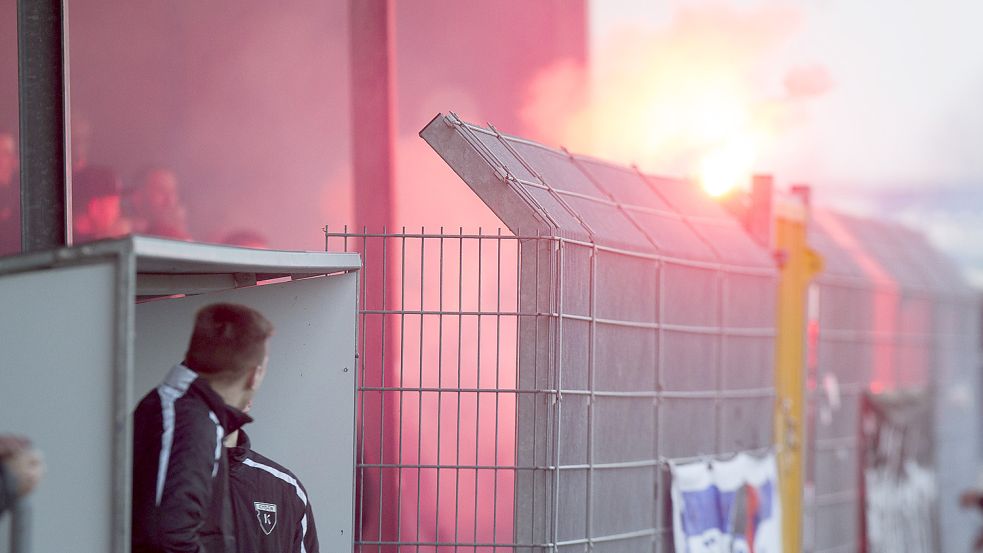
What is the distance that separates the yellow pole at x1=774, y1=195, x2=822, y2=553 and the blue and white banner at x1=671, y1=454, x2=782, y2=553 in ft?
1.94

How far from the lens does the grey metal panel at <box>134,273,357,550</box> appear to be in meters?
4.92

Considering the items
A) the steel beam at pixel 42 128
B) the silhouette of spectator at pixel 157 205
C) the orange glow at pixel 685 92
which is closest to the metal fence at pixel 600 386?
the steel beam at pixel 42 128

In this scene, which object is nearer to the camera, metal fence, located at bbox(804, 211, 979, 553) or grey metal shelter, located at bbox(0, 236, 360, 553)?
grey metal shelter, located at bbox(0, 236, 360, 553)

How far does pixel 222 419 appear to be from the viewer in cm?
378

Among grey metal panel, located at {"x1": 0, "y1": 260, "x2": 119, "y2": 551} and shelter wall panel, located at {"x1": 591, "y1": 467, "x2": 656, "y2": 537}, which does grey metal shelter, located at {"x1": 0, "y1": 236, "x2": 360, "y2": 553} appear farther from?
shelter wall panel, located at {"x1": 591, "y1": 467, "x2": 656, "y2": 537}

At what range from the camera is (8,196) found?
29.6 ft

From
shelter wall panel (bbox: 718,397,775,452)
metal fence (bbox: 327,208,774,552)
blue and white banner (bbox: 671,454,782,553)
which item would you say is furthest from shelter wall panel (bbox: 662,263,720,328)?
blue and white banner (bbox: 671,454,782,553)

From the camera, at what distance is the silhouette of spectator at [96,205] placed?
966 centimetres

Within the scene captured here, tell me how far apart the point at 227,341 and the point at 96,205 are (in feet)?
20.9

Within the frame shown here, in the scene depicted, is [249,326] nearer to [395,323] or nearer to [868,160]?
[395,323]

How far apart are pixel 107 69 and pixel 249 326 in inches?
275

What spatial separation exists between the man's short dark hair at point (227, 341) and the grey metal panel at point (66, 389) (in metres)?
0.46

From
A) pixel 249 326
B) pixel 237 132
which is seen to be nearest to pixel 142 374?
pixel 249 326

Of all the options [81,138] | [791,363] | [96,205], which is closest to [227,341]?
[791,363]
